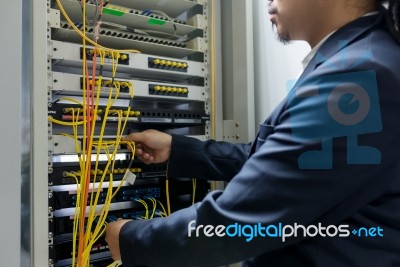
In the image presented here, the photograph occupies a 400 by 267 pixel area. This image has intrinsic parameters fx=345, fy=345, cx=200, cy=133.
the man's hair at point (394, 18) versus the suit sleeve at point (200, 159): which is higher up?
the man's hair at point (394, 18)

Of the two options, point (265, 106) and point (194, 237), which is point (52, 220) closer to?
point (194, 237)

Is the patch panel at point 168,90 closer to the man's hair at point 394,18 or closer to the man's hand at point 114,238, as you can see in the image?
the man's hand at point 114,238

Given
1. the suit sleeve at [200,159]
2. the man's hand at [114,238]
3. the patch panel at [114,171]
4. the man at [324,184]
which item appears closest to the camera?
the man at [324,184]

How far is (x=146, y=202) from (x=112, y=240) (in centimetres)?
40

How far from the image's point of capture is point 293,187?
2.39ft

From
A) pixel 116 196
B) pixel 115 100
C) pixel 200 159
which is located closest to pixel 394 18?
pixel 200 159

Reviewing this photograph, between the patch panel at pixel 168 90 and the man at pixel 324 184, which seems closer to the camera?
the man at pixel 324 184

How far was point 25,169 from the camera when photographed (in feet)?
3.60

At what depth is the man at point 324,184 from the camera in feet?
→ 2.36

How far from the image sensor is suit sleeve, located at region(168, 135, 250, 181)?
1357 mm

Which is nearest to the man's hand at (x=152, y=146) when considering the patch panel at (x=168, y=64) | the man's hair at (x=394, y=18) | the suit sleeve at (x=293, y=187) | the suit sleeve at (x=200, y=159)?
the suit sleeve at (x=200, y=159)

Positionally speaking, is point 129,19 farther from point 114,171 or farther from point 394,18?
point 394,18

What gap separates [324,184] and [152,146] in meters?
0.76

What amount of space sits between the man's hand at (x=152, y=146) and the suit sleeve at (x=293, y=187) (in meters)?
0.54
